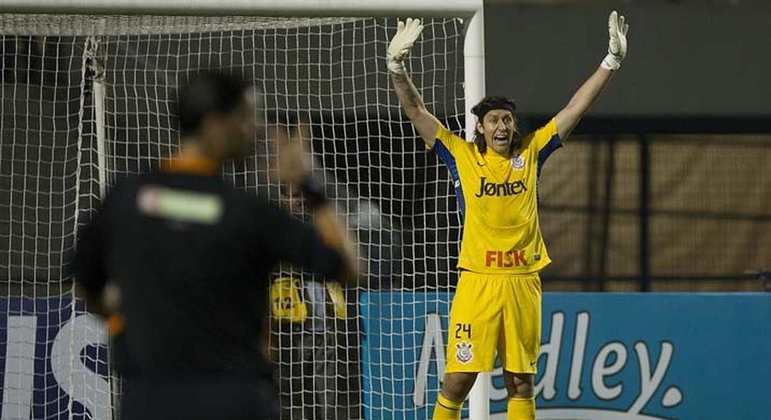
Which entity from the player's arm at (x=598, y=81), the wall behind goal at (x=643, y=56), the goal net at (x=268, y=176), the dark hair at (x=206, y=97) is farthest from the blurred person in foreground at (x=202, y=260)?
the wall behind goal at (x=643, y=56)

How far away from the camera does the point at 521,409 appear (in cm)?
752

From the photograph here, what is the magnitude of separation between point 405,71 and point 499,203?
783 mm

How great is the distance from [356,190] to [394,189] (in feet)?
0.80

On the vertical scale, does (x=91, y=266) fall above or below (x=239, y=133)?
below

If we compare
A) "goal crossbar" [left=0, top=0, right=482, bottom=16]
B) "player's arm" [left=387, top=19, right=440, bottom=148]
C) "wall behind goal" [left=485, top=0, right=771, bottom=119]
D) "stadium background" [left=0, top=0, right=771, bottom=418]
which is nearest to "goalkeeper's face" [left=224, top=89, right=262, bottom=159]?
"player's arm" [left=387, top=19, right=440, bottom=148]

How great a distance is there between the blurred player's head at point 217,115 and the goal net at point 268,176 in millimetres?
5273

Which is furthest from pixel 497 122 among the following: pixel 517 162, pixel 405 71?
pixel 405 71

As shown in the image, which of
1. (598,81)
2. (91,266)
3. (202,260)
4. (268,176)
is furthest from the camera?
(268,176)

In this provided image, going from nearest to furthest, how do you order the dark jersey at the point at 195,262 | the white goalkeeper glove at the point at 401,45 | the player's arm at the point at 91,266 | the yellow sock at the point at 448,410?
the dark jersey at the point at 195,262
the player's arm at the point at 91,266
the white goalkeeper glove at the point at 401,45
the yellow sock at the point at 448,410

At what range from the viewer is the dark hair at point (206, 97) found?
333 cm

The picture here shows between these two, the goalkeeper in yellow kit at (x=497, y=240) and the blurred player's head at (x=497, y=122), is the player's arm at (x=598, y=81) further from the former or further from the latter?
the blurred player's head at (x=497, y=122)

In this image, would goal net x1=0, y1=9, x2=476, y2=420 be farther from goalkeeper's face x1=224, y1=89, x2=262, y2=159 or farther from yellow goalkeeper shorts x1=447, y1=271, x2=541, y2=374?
goalkeeper's face x1=224, y1=89, x2=262, y2=159

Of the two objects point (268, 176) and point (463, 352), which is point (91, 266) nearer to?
point (463, 352)

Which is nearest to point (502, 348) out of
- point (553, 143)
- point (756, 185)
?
point (553, 143)
